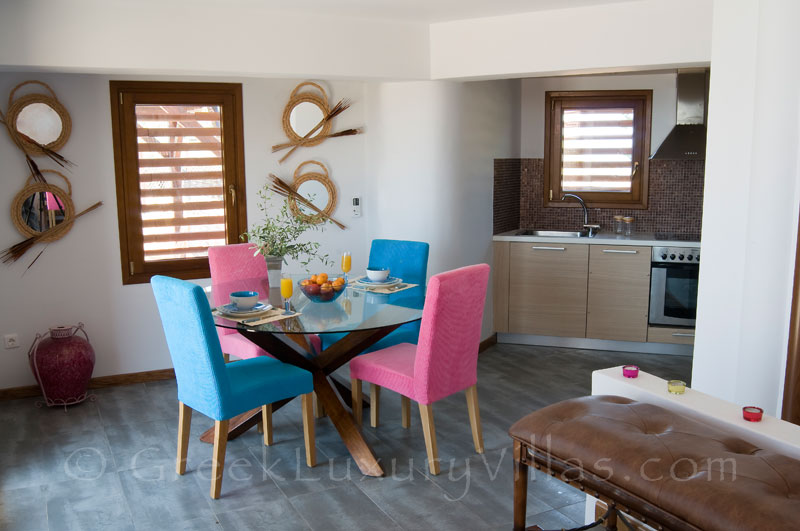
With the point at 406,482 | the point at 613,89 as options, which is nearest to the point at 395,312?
the point at 406,482

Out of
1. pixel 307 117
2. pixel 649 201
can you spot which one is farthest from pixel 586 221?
pixel 307 117

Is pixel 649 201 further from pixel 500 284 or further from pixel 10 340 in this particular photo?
pixel 10 340

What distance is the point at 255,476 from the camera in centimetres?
351

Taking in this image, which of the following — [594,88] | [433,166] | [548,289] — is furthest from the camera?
[594,88]

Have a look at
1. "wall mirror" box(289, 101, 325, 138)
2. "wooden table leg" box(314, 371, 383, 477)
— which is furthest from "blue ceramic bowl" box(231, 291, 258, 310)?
"wall mirror" box(289, 101, 325, 138)

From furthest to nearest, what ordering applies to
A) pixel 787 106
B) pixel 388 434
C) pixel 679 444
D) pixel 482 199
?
pixel 482 199 → pixel 388 434 → pixel 787 106 → pixel 679 444

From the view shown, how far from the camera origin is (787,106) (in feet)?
9.85

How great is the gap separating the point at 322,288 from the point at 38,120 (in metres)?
2.21

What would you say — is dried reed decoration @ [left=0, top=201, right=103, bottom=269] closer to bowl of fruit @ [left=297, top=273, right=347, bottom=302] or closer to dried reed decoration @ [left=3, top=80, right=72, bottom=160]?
dried reed decoration @ [left=3, top=80, right=72, bottom=160]

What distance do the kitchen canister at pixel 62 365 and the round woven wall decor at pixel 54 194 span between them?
0.61 m

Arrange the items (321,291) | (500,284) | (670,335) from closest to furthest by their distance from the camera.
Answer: (321,291), (670,335), (500,284)

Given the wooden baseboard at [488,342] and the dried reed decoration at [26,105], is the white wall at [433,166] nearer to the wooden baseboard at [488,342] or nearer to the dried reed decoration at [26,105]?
the wooden baseboard at [488,342]

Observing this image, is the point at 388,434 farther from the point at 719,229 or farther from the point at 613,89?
→ the point at 613,89

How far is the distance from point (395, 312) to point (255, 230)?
1.94 meters
